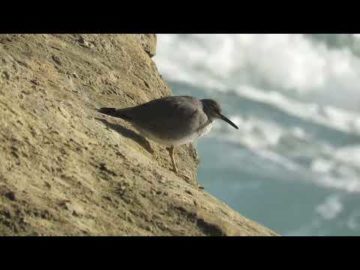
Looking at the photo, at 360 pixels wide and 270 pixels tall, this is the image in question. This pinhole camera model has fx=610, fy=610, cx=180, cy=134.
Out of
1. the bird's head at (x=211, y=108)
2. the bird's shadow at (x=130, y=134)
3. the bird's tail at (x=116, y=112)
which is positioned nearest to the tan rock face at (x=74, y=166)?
the bird's shadow at (x=130, y=134)

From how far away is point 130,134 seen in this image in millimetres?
11961

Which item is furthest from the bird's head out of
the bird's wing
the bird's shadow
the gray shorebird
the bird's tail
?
the bird's tail

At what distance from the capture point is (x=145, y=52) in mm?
17062

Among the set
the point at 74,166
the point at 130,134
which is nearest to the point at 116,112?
the point at 130,134

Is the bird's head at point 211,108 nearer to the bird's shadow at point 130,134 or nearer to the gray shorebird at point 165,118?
the gray shorebird at point 165,118

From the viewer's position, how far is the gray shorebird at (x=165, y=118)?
11.7 meters

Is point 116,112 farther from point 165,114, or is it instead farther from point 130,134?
point 165,114

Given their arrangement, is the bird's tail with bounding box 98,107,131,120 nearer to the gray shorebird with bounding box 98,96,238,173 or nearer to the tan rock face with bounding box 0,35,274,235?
the gray shorebird with bounding box 98,96,238,173

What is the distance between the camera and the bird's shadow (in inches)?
448

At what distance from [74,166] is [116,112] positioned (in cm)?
318

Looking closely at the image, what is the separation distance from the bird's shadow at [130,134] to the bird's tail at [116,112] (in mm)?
214

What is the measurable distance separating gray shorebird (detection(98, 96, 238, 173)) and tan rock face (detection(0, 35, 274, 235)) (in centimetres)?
29
